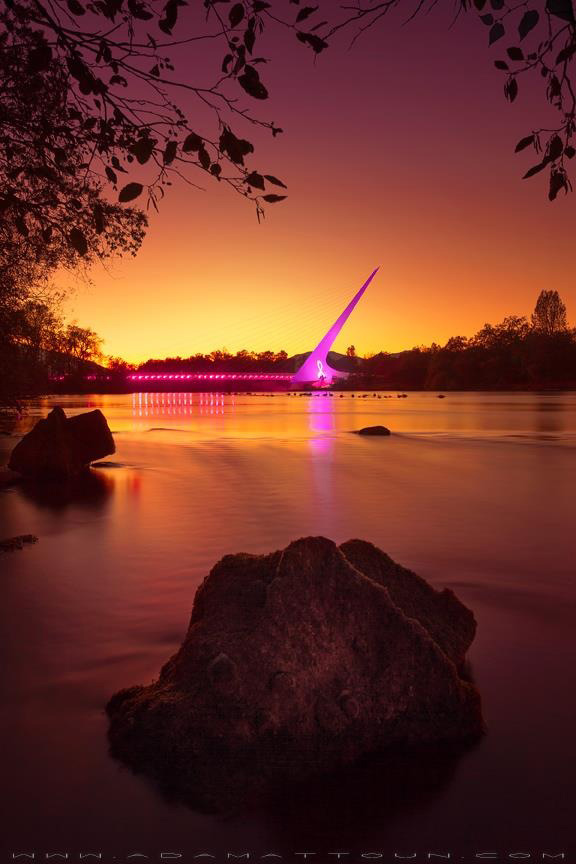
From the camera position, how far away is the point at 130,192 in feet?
11.1

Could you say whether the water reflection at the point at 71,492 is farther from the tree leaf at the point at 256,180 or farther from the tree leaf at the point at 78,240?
the tree leaf at the point at 256,180

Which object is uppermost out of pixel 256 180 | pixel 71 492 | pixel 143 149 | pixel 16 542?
pixel 143 149

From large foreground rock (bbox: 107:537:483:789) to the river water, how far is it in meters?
0.20

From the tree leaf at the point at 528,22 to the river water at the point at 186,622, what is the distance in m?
3.63

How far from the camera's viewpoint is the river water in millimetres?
3555

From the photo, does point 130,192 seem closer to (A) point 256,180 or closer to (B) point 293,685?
(A) point 256,180

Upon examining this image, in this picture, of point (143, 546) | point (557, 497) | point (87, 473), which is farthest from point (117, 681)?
point (87, 473)

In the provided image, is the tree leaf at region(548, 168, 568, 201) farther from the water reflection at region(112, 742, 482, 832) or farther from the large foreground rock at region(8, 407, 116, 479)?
the large foreground rock at region(8, 407, 116, 479)

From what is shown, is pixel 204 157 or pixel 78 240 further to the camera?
pixel 204 157

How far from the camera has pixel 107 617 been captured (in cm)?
727

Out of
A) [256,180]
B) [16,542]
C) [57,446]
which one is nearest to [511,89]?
[256,180]

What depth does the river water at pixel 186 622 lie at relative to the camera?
3555 millimetres

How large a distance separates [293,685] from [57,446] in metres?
15.1

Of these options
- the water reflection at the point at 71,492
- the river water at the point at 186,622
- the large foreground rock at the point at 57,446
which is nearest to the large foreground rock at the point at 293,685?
the river water at the point at 186,622
